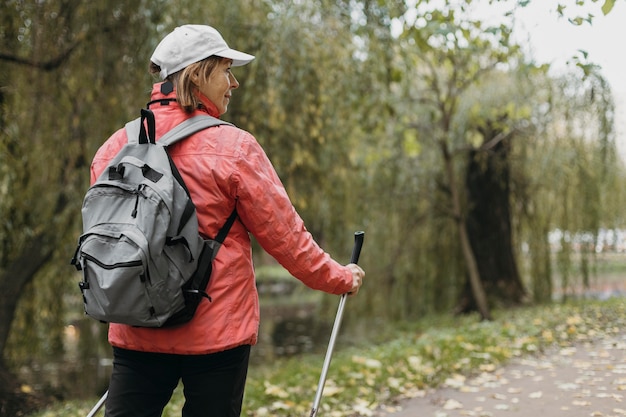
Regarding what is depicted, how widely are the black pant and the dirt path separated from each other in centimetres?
232

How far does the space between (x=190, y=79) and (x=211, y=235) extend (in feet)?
1.51

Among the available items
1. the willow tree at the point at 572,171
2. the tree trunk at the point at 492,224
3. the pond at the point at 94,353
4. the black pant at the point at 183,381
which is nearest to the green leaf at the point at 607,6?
the black pant at the point at 183,381

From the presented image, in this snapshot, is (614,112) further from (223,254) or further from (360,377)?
(223,254)

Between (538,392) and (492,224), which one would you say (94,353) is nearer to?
(538,392)

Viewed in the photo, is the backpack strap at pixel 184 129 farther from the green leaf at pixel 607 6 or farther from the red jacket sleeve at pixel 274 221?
the green leaf at pixel 607 6

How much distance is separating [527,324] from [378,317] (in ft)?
12.3

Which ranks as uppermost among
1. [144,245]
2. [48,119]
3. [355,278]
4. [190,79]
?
[48,119]

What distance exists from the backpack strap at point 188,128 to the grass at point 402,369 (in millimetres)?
2626

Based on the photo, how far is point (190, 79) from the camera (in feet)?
6.82

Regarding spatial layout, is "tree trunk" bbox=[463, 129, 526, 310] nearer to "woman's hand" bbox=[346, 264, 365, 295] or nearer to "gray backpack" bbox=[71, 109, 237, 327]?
"woman's hand" bbox=[346, 264, 365, 295]

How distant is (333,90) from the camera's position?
23.3 ft

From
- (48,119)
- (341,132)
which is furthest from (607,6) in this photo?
(48,119)

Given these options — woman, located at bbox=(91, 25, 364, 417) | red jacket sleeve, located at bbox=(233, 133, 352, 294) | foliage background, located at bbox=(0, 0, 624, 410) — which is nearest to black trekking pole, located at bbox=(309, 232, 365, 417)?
red jacket sleeve, located at bbox=(233, 133, 352, 294)

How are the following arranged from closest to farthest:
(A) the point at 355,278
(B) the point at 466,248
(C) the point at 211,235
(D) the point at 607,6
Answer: (C) the point at 211,235 < (A) the point at 355,278 < (D) the point at 607,6 < (B) the point at 466,248
